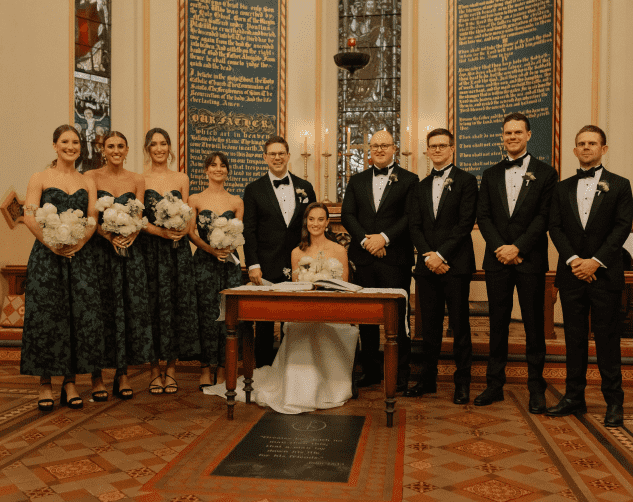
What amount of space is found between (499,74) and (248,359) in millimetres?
5809

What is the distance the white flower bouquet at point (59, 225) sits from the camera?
146 inches

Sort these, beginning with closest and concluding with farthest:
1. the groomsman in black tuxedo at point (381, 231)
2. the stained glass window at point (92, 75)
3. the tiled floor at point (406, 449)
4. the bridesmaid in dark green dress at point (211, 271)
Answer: the tiled floor at point (406, 449), the groomsman in black tuxedo at point (381, 231), the bridesmaid in dark green dress at point (211, 271), the stained glass window at point (92, 75)

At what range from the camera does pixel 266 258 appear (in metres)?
4.55

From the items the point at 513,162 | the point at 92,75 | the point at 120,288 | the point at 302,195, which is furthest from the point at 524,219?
the point at 92,75

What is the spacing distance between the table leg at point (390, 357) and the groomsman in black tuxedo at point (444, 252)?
2.29 ft

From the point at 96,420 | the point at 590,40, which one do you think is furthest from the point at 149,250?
the point at 590,40

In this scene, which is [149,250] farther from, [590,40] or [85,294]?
[590,40]

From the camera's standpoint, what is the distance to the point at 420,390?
4.32 meters

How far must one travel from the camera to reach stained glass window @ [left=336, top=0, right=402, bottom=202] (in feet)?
28.7

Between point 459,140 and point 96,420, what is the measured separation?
627cm

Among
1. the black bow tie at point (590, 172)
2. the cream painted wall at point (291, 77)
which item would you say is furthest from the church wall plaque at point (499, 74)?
the black bow tie at point (590, 172)

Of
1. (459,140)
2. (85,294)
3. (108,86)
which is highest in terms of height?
(108,86)

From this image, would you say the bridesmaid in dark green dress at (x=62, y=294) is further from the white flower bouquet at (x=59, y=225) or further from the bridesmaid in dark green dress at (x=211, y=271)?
the bridesmaid in dark green dress at (x=211, y=271)

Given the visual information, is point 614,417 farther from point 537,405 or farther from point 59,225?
point 59,225
